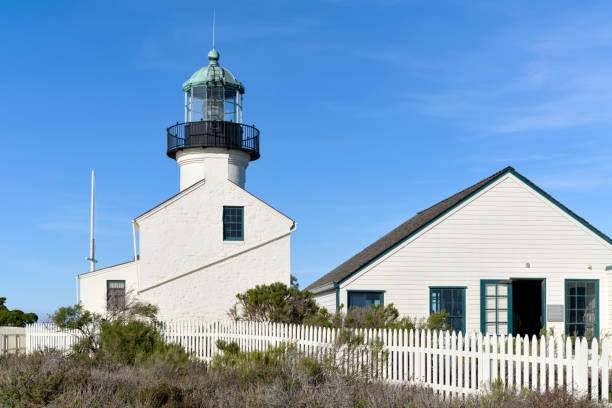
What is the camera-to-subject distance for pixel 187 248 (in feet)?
74.1

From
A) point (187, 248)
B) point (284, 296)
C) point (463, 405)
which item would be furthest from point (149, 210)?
point (463, 405)

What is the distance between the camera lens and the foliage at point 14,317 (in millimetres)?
29484

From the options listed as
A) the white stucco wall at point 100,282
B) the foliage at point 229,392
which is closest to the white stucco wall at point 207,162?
the white stucco wall at point 100,282

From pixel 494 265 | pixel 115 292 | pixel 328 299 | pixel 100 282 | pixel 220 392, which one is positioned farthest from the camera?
pixel 100 282

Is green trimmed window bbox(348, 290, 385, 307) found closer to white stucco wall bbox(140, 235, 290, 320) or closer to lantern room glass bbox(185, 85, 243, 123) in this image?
white stucco wall bbox(140, 235, 290, 320)

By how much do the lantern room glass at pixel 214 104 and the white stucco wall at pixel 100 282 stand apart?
6.03 meters

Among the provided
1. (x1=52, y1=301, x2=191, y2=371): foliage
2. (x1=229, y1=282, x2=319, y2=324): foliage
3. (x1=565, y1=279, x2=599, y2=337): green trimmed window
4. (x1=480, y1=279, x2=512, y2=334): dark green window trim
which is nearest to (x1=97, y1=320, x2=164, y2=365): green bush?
(x1=52, y1=301, x2=191, y2=371): foliage

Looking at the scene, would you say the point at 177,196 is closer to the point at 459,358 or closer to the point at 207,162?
the point at 207,162

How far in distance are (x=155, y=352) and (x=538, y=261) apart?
1127 centimetres

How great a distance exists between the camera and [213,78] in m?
26.0

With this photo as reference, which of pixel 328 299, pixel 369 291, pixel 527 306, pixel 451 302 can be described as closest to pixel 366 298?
pixel 369 291

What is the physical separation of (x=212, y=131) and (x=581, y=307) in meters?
13.5

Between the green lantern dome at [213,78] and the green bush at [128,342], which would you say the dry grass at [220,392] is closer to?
the green bush at [128,342]

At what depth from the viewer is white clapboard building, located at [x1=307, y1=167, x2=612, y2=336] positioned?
19.5 m
